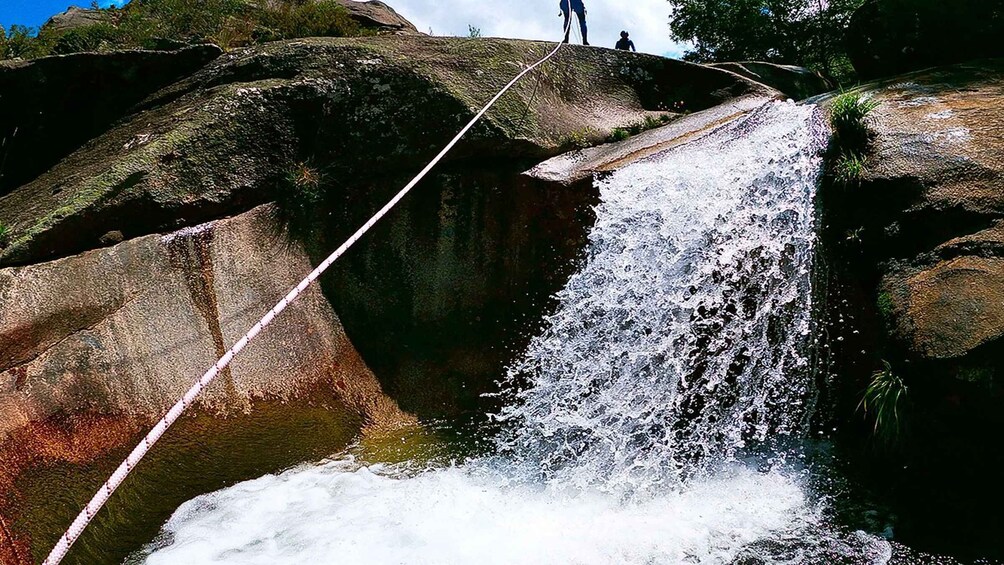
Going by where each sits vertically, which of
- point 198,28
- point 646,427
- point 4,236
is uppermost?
point 198,28

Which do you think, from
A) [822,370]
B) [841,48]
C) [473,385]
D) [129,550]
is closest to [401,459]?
[473,385]

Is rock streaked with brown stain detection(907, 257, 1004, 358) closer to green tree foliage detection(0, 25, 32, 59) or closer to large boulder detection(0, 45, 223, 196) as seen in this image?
large boulder detection(0, 45, 223, 196)

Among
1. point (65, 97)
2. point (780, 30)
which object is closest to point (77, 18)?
point (65, 97)

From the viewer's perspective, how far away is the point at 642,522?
179 inches

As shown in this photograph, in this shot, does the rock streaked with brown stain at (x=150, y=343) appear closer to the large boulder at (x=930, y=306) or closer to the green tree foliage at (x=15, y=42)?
the large boulder at (x=930, y=306)

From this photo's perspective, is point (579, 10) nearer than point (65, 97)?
→ No

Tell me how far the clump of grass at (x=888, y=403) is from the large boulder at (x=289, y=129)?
12.0 ft

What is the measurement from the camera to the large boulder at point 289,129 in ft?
19.4

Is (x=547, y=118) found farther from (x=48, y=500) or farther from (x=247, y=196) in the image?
(x=48, y=500)

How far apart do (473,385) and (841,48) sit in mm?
18768

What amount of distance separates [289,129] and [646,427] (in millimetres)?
4330

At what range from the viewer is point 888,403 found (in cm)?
457

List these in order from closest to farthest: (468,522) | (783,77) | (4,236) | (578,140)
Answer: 1. (468,522)
2. (4,236)
3. (578,140)
4. (783,77)

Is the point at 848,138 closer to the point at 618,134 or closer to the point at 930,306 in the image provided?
the point at 930,306
